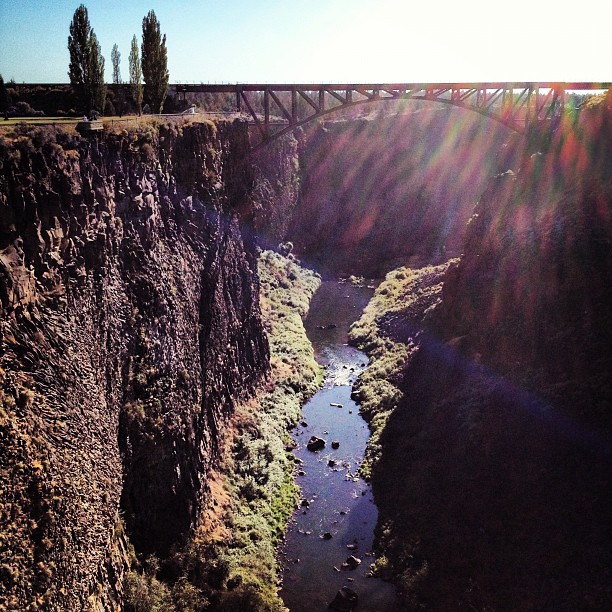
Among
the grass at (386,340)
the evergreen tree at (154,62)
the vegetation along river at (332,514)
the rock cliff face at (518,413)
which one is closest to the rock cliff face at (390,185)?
the grass at (386,340)

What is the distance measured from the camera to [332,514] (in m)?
30.9

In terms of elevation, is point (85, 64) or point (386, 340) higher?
point (85, 64)

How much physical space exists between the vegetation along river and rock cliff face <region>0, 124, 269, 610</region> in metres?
5.49

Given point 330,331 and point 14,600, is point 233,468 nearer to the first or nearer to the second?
point 14,600

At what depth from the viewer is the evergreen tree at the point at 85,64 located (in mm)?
30203

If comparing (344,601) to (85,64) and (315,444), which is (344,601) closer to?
(315,444)

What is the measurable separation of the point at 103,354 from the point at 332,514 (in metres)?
15.6

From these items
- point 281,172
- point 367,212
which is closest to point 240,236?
point 281,172

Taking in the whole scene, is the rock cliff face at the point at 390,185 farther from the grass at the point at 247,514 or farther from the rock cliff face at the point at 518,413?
the grass at the point at 247,514

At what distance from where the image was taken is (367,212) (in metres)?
86.9

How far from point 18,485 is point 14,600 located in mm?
2699

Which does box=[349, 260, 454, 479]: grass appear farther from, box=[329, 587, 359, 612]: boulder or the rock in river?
box=[329, 587, 359, 612]: boulder

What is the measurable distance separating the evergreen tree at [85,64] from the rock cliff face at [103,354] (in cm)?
483

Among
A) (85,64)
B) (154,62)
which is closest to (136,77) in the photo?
(154,62)
